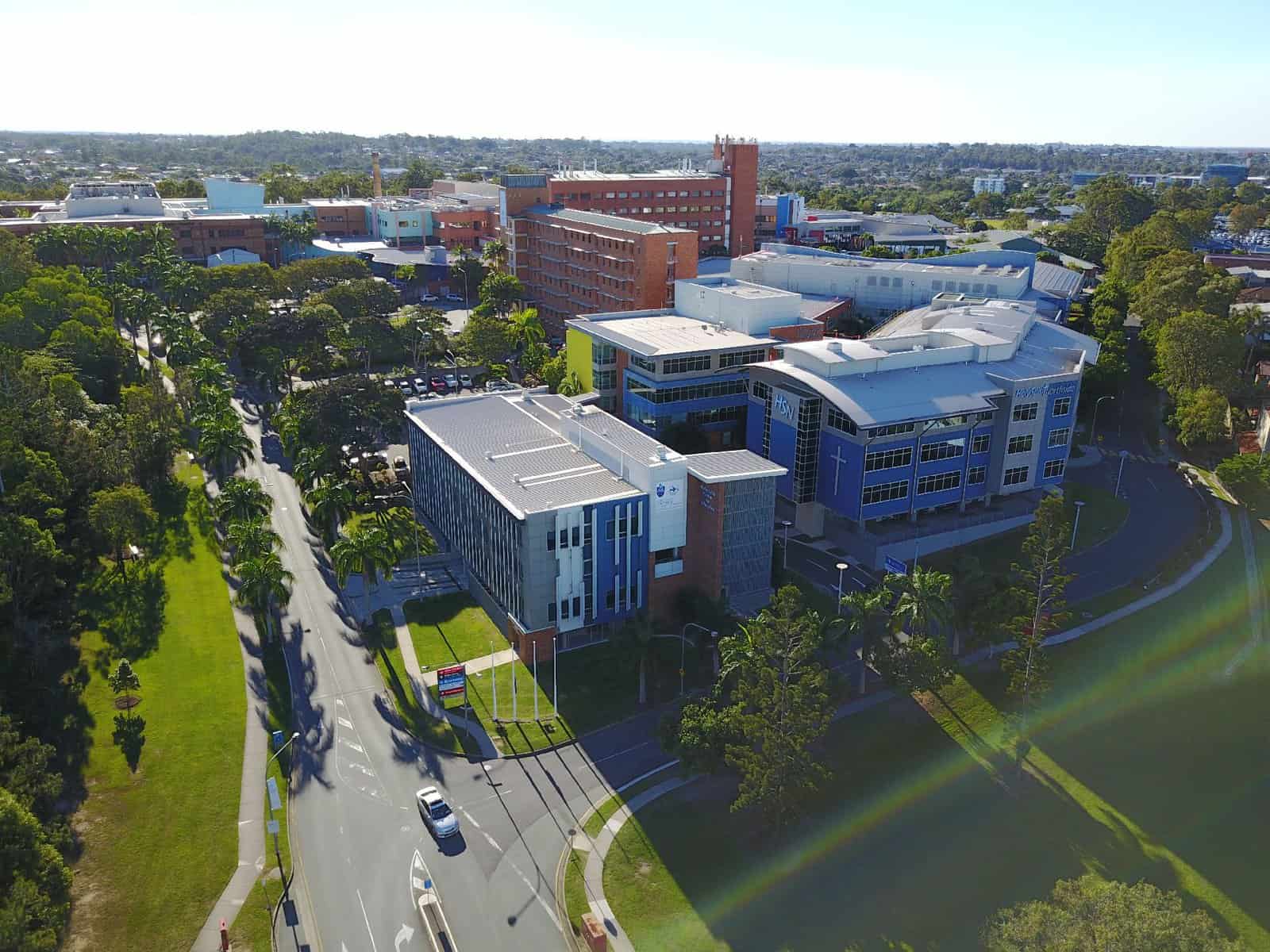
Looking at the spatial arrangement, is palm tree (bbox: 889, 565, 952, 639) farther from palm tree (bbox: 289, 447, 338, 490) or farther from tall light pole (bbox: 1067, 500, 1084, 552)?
palm tree (bbox: 289, 447, 338, 490)

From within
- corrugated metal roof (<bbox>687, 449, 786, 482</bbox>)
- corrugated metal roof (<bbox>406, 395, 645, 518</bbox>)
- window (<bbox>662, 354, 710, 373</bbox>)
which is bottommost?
corrugated metal roof (<bbox>406, 395, 645, 518</bbox>)

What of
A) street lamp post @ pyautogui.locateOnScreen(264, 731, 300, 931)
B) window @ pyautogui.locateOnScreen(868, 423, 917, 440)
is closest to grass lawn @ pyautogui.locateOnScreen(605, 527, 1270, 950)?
street lamp post @ pyautogui.locateOnScreen(264, 731, 300, 931)

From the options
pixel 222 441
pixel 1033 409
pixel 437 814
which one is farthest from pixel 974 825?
pixel 222 441

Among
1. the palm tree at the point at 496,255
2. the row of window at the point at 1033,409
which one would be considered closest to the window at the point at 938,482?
the row of window at the point at 1033,409

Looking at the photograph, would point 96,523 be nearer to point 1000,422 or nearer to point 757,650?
point 757,650

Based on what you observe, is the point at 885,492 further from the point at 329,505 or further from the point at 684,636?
the point at 329,505

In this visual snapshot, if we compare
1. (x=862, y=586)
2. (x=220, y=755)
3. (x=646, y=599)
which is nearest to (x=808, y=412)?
(x=862, y=586)
